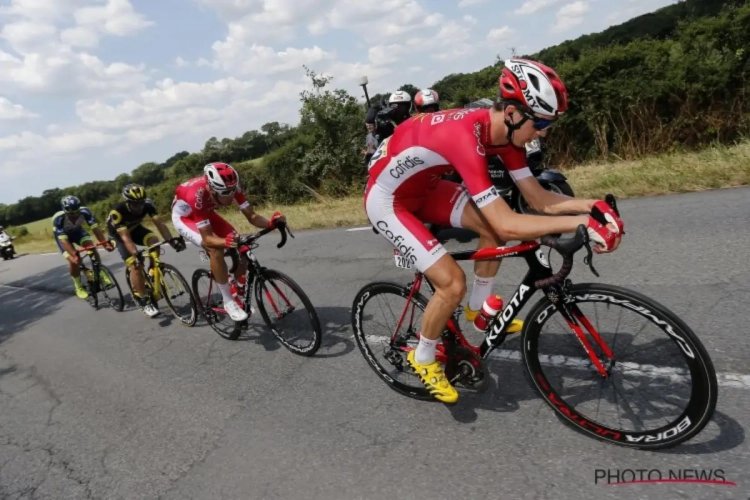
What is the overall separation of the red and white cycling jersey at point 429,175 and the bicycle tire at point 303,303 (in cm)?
143

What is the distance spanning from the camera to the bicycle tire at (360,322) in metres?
3.38

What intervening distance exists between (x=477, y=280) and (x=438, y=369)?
73 centimetres

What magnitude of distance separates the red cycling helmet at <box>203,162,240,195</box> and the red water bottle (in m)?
2.72

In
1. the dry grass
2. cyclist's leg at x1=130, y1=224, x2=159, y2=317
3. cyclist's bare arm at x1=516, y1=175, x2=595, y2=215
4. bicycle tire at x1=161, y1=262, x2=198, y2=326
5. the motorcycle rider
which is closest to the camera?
cyclist's bare arm at x1=516, y1=175, x2=595, y2=215

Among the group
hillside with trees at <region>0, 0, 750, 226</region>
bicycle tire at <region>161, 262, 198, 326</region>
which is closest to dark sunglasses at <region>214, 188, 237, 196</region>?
bicycle tire at <region>161, 262, 198, 326</region>

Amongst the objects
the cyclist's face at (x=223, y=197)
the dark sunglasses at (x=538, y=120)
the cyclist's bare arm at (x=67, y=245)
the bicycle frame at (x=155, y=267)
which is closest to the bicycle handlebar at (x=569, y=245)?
the dark sunglasses at (x=538, y=120)

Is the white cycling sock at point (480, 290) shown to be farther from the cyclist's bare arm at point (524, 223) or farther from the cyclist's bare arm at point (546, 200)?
the cyclist's bare arm at point (524, 223)

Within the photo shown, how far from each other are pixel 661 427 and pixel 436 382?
1.26m

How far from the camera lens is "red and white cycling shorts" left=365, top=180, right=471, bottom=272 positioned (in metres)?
3.01

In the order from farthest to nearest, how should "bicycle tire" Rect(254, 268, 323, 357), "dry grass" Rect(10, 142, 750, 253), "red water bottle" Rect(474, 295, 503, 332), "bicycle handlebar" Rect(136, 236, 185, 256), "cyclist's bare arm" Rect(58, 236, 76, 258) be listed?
"cyclist's bare arm" Rect(58, 236, 76, 258) < "dry grass" Rect(10, 142, 750, 253) < "bicycle handlebar" Rect(136, 236, 185, 256) < "bicycle tire" Rect(254, 268, 323, 357) < "red water bottle" Rect(474, 295, 503, 332)

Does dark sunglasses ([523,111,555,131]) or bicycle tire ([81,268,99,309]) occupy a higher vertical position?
dark sunglasses ([523,111,555,131])

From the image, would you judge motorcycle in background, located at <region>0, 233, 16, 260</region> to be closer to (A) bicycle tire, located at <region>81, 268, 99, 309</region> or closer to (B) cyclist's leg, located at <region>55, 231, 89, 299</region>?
(B) cyclist's leg, located at <region>55, 231, 89, 299</region>

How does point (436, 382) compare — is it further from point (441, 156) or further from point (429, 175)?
point (441, 156)

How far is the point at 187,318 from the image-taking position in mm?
6336
